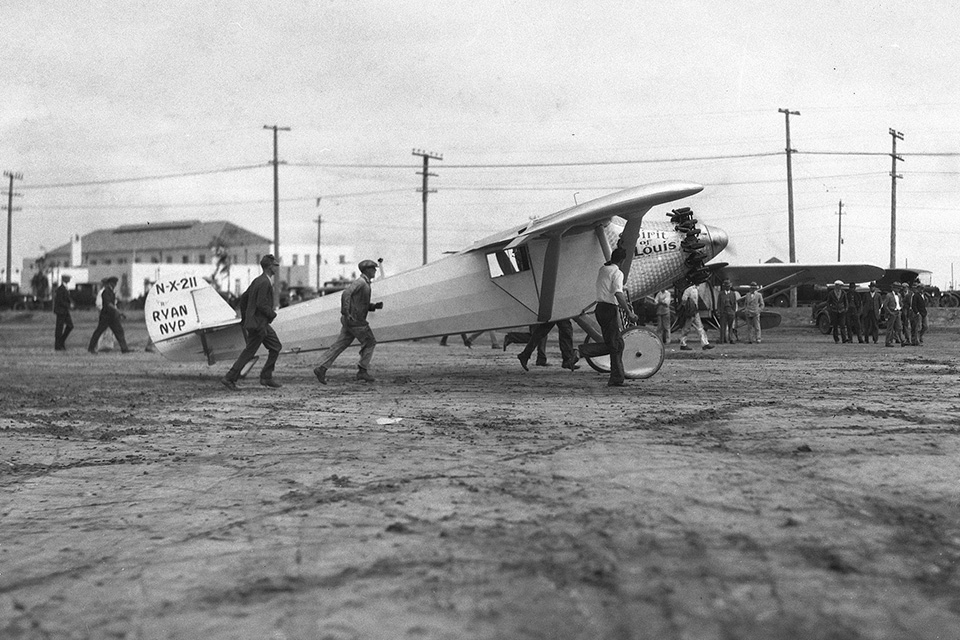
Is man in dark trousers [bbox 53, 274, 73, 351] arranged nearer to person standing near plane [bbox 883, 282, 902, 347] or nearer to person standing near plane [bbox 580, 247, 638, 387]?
person standing near plane [bbox 580, 247, 638, 387]

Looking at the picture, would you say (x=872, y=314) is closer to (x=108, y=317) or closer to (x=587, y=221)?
(x=587, y=221)

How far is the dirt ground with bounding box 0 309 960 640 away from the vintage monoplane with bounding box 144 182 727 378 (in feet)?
12.8

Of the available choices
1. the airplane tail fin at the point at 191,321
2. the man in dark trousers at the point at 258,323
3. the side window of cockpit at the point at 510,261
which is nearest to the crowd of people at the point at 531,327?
the man in dark trousers at the point at 258,323

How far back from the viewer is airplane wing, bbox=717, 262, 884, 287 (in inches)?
1389

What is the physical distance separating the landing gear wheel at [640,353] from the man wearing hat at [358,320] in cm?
396

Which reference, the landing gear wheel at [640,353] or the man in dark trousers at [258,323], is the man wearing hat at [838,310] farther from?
the man in dark trousers at [258,323]

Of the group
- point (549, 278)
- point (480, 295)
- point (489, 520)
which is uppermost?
point (549, 278)

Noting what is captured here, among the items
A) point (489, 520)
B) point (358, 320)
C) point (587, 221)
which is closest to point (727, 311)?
point (587, 221)

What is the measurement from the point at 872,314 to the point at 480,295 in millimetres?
19529

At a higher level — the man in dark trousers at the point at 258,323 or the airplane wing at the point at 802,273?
the airplane wing at the point at 802,273

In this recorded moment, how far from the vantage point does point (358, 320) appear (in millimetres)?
14500

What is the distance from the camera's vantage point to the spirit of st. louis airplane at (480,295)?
48.6 ft

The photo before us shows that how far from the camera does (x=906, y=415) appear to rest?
9.23 metres

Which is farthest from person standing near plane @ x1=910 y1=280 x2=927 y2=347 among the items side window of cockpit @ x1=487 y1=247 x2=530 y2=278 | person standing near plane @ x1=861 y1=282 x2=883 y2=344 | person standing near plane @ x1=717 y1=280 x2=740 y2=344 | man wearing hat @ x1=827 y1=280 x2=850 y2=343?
side window of cockpit @ x1=487 y1=247 x2=530 y2=278
